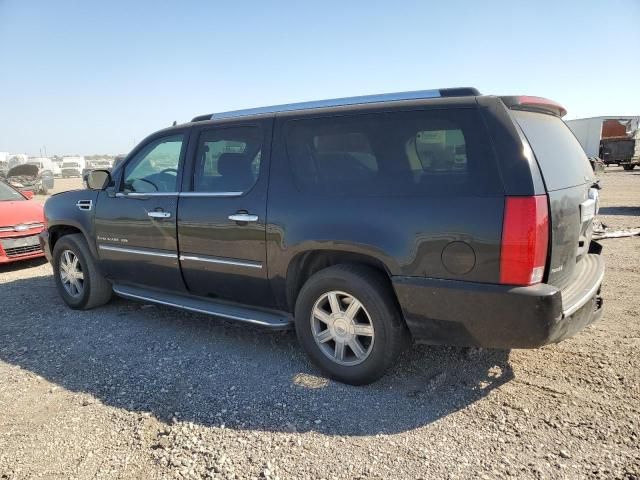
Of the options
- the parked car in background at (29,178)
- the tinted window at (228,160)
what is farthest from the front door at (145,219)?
the parked car in background at (29,178)

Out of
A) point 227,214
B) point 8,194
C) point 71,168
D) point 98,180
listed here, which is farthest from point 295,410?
point 71,168

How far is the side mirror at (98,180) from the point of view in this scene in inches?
187

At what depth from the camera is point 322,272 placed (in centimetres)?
331

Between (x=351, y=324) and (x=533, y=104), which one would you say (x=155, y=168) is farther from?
(x=533, y=104)

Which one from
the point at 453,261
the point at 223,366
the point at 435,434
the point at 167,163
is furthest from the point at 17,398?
the point at 453,261

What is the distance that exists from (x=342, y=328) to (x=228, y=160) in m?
1.70

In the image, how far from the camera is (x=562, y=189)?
2.83m

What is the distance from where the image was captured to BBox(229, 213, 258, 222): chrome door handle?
140 inches

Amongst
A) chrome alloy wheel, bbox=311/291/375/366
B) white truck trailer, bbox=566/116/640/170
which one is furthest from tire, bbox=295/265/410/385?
white truck trailer, bbox=566/116/640/170

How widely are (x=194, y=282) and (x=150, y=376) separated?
89 cm

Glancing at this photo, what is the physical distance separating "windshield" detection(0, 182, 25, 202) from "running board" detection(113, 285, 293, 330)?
15.5 feet

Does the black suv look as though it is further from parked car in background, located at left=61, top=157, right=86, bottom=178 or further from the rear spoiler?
parked car in background, located at left=61, top=157, right=86, bottom=178

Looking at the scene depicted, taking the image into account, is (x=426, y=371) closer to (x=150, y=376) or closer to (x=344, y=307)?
(x=344, y=307)

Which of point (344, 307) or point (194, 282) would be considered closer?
point (344, 307)
